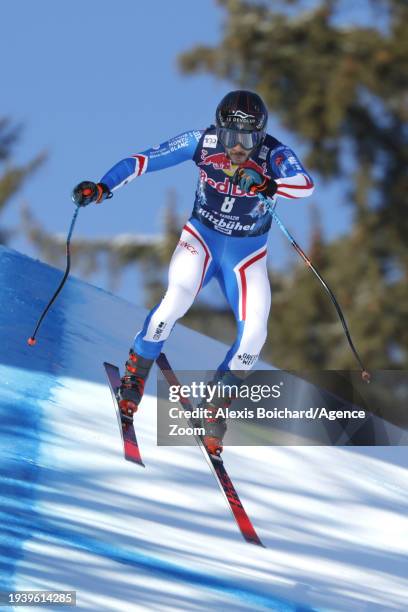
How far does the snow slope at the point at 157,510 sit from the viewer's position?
13.6 ft

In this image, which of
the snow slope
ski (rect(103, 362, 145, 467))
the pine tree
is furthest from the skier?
the pine tree

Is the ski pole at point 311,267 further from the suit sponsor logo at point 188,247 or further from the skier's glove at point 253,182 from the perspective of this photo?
the suit sponsor logo at point 188,247

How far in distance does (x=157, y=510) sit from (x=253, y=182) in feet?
5.56

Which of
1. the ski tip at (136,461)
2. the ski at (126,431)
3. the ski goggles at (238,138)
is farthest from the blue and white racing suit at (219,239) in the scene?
the ski tip at (136,461)

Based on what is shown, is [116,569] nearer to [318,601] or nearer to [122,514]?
[122,514]

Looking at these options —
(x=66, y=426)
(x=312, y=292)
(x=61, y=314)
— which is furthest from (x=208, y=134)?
(x=312, y=292)

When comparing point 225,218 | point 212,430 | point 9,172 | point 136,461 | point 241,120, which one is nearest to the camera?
point 241,120

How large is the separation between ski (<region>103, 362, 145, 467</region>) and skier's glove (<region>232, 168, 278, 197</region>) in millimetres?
1467

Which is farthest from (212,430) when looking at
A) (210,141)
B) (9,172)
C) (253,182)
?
(9,172)

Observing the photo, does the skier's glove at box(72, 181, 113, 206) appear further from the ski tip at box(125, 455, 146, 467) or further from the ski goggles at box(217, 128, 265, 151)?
the ski tip at box(125, 455, 146, 467)

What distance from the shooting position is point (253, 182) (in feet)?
16.9

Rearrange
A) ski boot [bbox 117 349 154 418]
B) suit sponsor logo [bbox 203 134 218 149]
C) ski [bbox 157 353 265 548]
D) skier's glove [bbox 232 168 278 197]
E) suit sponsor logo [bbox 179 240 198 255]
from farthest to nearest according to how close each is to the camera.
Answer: ski boot [bbox 117 349 154 418] → suit sponsor logo [bbox 179 240 198 255] → suit sponsor logo [bbox 203 134 218 149] → skier's glove [bbox 232 168 278 197] → ski [bbox 157 353 265 548]

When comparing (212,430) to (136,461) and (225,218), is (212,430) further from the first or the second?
(225,218)

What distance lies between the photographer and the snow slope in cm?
415
